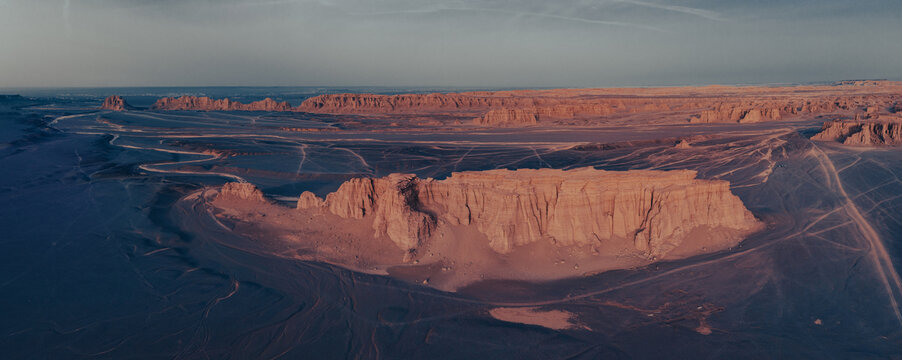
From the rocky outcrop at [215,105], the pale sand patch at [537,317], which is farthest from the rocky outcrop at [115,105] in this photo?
the pale sand patch at [537,317]

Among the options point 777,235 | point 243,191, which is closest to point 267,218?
point 243,191

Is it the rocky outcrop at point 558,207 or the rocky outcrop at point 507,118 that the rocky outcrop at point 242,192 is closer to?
the rocky outcrop at point 558,207

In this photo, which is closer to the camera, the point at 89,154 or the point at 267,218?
the point at 267,218

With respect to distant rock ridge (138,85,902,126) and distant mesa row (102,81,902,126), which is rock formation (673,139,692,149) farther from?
distant mesa row (102,81,902,126)

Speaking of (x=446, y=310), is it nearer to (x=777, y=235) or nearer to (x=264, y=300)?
(x=264, y=300)

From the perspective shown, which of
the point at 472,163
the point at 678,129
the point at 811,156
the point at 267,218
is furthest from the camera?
the point at 678,129

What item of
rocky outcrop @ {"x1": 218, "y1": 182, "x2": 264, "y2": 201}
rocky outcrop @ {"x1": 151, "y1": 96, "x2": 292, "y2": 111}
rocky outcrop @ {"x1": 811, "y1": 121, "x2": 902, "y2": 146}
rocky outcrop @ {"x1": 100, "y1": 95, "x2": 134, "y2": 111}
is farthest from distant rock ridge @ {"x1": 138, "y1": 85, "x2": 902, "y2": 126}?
rocky outcrop @ {"x1": 218, "y1": 182, "x2": 264, "y2": 201}

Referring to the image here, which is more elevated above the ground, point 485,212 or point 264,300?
point 485,212
